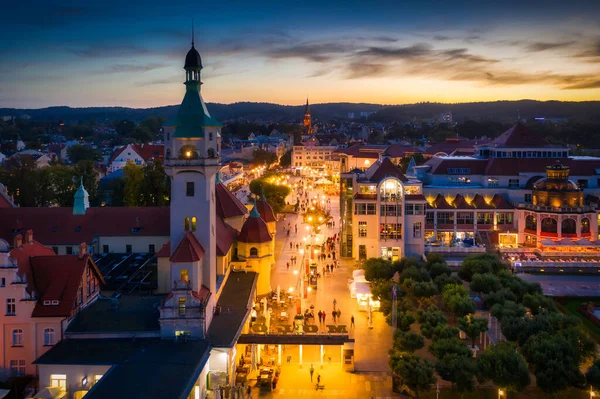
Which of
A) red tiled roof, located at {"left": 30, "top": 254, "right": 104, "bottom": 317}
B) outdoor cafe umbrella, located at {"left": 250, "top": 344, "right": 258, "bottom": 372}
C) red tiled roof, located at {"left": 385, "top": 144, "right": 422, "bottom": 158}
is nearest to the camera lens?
red tiled roof, located at {"left": 30, "top": 254, "right": 104, "bottom": 317}

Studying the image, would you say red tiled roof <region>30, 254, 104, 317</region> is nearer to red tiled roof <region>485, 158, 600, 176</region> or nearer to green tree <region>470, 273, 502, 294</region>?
green tree <region>470, 273, 502, 294</region>

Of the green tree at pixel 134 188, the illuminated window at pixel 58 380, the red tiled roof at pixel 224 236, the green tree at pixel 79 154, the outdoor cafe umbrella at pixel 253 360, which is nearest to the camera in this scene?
the illuminated window at pixel 58 380

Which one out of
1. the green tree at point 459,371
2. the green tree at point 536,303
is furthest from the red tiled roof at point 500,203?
the green tree at point 459,371

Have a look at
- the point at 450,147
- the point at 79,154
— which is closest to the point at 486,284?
the point at 450,147

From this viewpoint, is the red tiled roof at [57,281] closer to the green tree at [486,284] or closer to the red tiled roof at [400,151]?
the green tree at [486,284]

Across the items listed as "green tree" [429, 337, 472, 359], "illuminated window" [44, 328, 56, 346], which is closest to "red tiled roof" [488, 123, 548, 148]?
"green tree" [429, 337, 472, 359]

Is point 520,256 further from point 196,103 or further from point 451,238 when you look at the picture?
point 196,103
